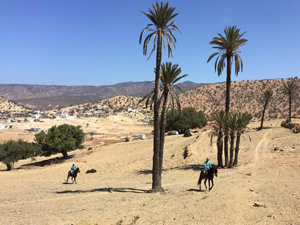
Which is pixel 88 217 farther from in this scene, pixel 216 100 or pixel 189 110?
pixel 216 100

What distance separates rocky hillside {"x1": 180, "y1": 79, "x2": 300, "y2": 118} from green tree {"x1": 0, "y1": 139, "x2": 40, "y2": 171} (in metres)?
56.5

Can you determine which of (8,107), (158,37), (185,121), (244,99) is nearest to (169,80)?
(158,37)

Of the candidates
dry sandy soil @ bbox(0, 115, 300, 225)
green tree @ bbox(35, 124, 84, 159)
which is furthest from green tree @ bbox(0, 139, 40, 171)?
dry sandy soil @ bbox(0, 115, 300, 225)

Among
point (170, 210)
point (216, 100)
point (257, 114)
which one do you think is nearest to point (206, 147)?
point (170, 210)

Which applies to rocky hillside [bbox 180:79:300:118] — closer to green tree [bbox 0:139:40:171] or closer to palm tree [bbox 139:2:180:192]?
green tree [bbox 0:139:40:171]

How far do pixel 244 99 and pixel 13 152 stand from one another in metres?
91.4

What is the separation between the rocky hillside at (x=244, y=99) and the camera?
9062cm

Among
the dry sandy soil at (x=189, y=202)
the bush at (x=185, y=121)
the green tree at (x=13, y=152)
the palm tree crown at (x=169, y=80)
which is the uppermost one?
the palm tree crown at (x=169, y=80)

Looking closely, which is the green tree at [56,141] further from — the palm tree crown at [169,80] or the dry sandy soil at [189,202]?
the palm tree crown at [169,80]

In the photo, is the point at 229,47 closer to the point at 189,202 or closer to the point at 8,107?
the point at 189,202

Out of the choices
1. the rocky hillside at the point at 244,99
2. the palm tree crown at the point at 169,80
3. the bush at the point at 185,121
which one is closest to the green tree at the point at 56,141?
the bush at the point at 185,121

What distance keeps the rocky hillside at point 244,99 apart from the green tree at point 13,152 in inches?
2225

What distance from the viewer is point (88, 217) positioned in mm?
10734

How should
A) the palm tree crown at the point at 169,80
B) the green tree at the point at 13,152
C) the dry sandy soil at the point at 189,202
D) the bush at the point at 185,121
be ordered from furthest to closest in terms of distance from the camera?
the bush at the point at 185,121 < the green tree at the point at 13,152 < the palm tree crown at the point at 169,80 < the dry sandy soil at the point at 189,202
